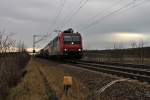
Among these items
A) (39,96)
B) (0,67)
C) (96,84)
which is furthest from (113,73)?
(39,96)

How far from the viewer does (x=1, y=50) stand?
77.0ft

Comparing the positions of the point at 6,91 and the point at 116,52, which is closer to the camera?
the point at 6,91

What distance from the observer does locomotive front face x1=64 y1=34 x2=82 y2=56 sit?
43.9 metres

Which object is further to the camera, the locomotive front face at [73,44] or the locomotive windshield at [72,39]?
the locomotive windshield at [72,39]

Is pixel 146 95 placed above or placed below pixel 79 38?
below

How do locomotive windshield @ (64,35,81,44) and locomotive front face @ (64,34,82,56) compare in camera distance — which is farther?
locomotive windshield @ (64,35,81,44)

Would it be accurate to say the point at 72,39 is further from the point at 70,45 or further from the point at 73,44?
the point at 70,45

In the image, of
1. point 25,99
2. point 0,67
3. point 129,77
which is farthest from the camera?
point 0,67

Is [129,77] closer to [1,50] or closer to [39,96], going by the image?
[39,96]

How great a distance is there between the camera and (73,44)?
4453cm

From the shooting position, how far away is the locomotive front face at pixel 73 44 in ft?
144

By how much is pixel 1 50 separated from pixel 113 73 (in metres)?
7.43

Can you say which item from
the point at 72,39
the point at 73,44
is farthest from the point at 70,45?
the point at 72,39

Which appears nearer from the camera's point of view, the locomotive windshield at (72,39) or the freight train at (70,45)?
the freight train at (70,45)
